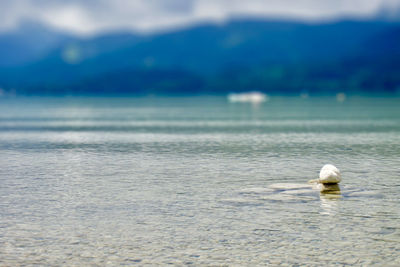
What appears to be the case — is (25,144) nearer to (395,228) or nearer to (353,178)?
(353,178)

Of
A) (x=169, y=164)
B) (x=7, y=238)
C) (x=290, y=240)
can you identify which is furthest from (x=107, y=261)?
(x=169, y=164)

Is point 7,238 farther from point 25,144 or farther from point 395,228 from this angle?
point 25,144

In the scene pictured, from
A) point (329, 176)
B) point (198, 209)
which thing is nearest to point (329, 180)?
point (329, 176)

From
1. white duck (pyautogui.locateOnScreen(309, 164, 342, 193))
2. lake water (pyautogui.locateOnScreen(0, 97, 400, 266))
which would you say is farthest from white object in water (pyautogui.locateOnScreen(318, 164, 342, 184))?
lake water (pyautogui.locateOnScreen(0, 97, 400, 266))

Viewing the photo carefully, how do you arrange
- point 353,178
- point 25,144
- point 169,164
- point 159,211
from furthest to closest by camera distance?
point 25,144 → point 169,164 → point 353,178 → point 159,211

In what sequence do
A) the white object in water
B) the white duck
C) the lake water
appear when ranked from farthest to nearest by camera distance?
the white object in water
the white duck
the lake water

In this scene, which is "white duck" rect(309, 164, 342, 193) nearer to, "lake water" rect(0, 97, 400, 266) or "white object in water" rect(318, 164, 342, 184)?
"white object in water" rect(318, 164, 342, 184)

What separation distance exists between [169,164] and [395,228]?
15704 millimetres

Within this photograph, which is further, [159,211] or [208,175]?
[208,175]

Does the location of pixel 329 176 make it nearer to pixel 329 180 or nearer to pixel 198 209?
pixel 329 180

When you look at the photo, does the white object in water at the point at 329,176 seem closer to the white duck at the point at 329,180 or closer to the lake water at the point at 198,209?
the white duck at the point at 329,180

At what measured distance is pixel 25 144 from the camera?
145ft

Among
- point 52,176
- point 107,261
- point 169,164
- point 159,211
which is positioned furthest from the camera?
point 169,164

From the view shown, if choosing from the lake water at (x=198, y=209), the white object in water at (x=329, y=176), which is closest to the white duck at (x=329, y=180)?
the white object in water at (x=329, y=176)
